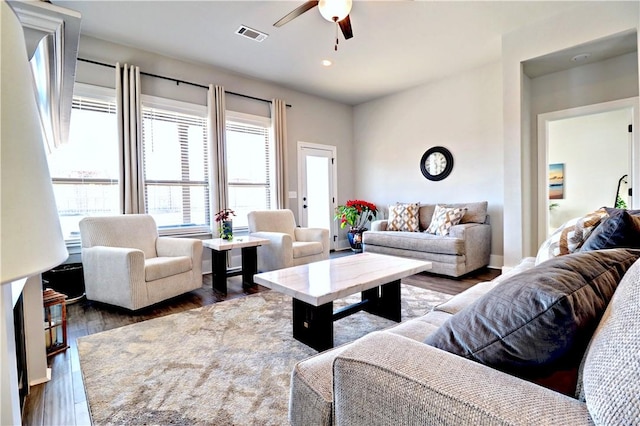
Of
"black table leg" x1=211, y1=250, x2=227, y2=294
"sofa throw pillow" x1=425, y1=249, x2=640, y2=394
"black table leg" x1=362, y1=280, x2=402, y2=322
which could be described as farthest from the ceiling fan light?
"black table leg" x1=211, y1=250, x2=227, y2=294

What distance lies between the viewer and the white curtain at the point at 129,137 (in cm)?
364

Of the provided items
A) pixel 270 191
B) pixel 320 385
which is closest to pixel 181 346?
pixel 320 385

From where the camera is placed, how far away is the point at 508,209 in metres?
3.76

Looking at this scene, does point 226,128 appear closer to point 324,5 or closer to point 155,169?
point 155,169

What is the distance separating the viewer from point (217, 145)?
14.4 feet

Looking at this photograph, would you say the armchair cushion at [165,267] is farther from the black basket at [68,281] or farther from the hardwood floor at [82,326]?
the black basket at [68,281]

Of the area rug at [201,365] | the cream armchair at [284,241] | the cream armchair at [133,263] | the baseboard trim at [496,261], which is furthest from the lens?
the baseboard trim at [496,261]

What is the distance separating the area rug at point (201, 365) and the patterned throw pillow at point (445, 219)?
71.4 inches

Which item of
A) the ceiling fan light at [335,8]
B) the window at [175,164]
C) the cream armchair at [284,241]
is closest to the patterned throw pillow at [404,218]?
the cream armchair at [284,241]

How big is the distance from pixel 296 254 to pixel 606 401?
11.5ft

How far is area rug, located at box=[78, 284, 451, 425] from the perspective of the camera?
1.51 m

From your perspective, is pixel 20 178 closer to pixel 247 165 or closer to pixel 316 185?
pixel 247 165

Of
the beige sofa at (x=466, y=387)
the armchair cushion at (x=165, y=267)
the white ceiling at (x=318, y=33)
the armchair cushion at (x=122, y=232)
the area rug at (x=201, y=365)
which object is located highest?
the white ceiling at (x=318, y=33)

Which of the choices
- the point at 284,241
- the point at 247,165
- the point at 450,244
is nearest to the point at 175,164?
the point at 247,165
